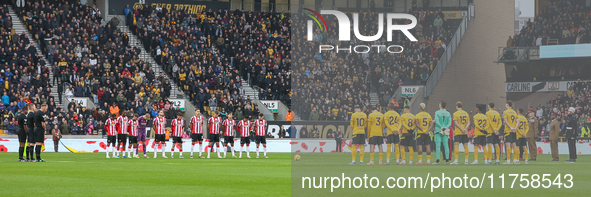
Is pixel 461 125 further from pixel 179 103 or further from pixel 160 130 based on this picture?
pixel 179 103

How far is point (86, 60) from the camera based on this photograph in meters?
40.2

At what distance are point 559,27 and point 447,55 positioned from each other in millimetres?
8135

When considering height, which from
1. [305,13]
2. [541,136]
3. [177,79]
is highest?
[305,13]

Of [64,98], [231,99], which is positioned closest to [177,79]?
[231,99]

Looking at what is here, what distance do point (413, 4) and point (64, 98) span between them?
87.5ft

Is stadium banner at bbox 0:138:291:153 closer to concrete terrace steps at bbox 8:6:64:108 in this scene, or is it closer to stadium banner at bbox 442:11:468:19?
concrete terrace steps at bbox 8:6:64:108

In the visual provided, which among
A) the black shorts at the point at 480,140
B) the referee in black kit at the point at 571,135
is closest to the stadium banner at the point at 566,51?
the referee in black kit at the point at 571,135

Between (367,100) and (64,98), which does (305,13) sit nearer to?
(367,100)

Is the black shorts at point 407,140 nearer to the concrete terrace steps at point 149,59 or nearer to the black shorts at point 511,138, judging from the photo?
the black shorts at point 511,138

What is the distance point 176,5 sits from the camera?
5166cm

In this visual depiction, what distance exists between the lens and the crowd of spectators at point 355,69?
40719 millimetres

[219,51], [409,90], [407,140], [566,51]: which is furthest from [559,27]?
[407,140]

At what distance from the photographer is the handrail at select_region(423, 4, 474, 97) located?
38969mm

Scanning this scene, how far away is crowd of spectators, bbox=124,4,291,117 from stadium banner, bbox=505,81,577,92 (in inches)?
518
